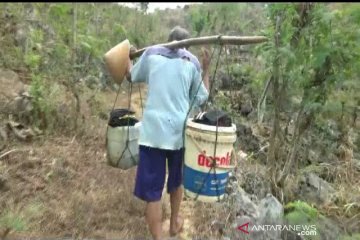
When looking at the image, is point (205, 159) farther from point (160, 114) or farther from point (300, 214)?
point (300, 214)

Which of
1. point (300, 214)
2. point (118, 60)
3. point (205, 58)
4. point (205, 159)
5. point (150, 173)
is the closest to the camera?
point (205, 159)

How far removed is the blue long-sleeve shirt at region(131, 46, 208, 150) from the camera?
300cm

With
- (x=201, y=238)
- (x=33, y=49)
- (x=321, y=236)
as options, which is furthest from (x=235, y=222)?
(x=33, y=49)

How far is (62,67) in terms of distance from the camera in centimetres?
575

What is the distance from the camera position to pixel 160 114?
300 centimetres

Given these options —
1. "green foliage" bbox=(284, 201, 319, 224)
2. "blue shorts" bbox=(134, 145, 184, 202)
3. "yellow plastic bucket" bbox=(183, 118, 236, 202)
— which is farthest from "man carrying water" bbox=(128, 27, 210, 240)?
"green foliage" bbox=(284, 201, 319, 224)

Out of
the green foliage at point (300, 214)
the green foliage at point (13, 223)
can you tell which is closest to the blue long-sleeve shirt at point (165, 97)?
the green foliage at point (13, 223)

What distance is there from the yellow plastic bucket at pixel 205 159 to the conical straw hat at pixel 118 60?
30.9 inches

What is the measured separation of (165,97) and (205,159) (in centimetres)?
51

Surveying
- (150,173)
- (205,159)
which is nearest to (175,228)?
(150,173)

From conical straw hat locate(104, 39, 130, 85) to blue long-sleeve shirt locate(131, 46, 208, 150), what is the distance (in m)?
0.31

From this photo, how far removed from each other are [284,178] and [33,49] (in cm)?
379

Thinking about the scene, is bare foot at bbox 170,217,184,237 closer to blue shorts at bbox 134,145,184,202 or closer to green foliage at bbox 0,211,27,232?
blue shorts at bbox 134,145,184,202

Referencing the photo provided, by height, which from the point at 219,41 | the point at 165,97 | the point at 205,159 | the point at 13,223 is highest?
the point at 219,41
